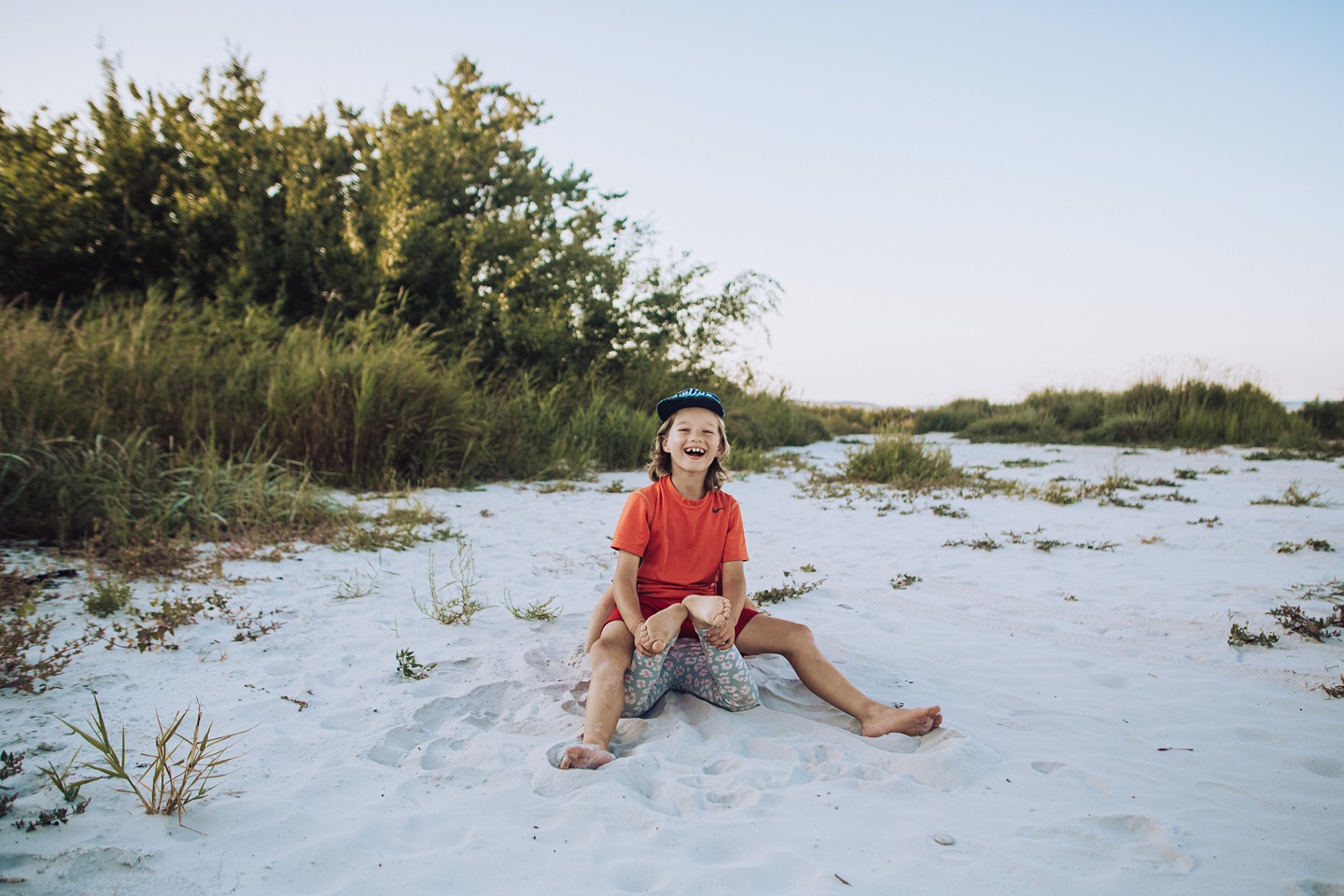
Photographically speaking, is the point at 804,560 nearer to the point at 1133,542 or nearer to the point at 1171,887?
the point at 1133,542

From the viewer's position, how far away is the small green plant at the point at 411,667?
3148 millimetres

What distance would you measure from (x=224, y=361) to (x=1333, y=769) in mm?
9033

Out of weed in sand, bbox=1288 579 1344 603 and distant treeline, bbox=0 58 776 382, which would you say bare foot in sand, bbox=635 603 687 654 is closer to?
weed in sand, bbox=1288 579 1344 603

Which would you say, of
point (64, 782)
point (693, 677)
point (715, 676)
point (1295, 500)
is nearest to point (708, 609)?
point (715, 676)

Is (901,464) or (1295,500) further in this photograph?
(901,464)

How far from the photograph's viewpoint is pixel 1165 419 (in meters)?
15.2

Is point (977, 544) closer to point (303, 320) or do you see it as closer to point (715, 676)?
point (715, 676)

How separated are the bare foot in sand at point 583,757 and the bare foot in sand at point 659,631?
1.25 feet

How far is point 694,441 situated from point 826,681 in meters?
1.12

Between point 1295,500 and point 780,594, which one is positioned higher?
point 1295,500

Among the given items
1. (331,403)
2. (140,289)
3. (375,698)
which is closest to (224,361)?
(331,403)

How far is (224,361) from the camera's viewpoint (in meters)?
7.71

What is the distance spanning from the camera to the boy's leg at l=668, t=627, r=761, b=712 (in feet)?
9.30

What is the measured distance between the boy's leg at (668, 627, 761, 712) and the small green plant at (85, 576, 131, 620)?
2.93 meters
